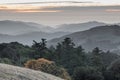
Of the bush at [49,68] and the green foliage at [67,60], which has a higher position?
the bush at [49,68]

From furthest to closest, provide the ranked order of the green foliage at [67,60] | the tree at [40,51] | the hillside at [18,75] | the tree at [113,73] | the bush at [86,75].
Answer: the tree at [40,51], the tree at [113,73], the green foliage at [67,60], the bush at [86,75], the hillside at [18,75]

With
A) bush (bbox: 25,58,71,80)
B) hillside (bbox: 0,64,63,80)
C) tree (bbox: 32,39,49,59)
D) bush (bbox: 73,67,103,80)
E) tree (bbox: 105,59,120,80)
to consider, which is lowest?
tree (bbox: 32,39,49,59)

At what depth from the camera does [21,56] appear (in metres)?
91.6

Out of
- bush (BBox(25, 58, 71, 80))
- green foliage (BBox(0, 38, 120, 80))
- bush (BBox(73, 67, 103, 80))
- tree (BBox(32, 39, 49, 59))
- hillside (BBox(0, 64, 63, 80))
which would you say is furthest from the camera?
tree (BBox(32, 39, 49, 59))

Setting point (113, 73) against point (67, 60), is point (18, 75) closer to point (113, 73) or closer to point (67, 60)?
point (113, 73)

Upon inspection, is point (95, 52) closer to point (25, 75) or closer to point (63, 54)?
point (63, 54)

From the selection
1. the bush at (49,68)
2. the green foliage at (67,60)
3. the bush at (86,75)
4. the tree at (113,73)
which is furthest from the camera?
the tree at (113,73)

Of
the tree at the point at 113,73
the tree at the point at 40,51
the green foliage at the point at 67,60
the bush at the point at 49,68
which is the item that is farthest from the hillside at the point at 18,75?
the tree at the point at 40,51

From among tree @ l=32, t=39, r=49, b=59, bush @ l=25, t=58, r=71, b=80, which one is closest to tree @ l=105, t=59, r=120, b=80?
bush @ l=25, t=58, r=71, b=80

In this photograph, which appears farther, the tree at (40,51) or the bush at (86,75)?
the tree at (40,51)

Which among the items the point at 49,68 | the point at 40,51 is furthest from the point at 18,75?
the point at 40,51

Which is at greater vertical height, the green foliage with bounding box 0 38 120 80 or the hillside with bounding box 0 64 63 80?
the hillside with bounding box 0 64 63 80

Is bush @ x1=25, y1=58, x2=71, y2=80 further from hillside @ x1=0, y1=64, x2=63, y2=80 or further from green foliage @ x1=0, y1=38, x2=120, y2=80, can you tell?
hillside @ x1=0, y1=64, x2=63, y2=80

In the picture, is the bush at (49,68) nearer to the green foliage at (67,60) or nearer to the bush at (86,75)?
the green foliage at (67,60)
